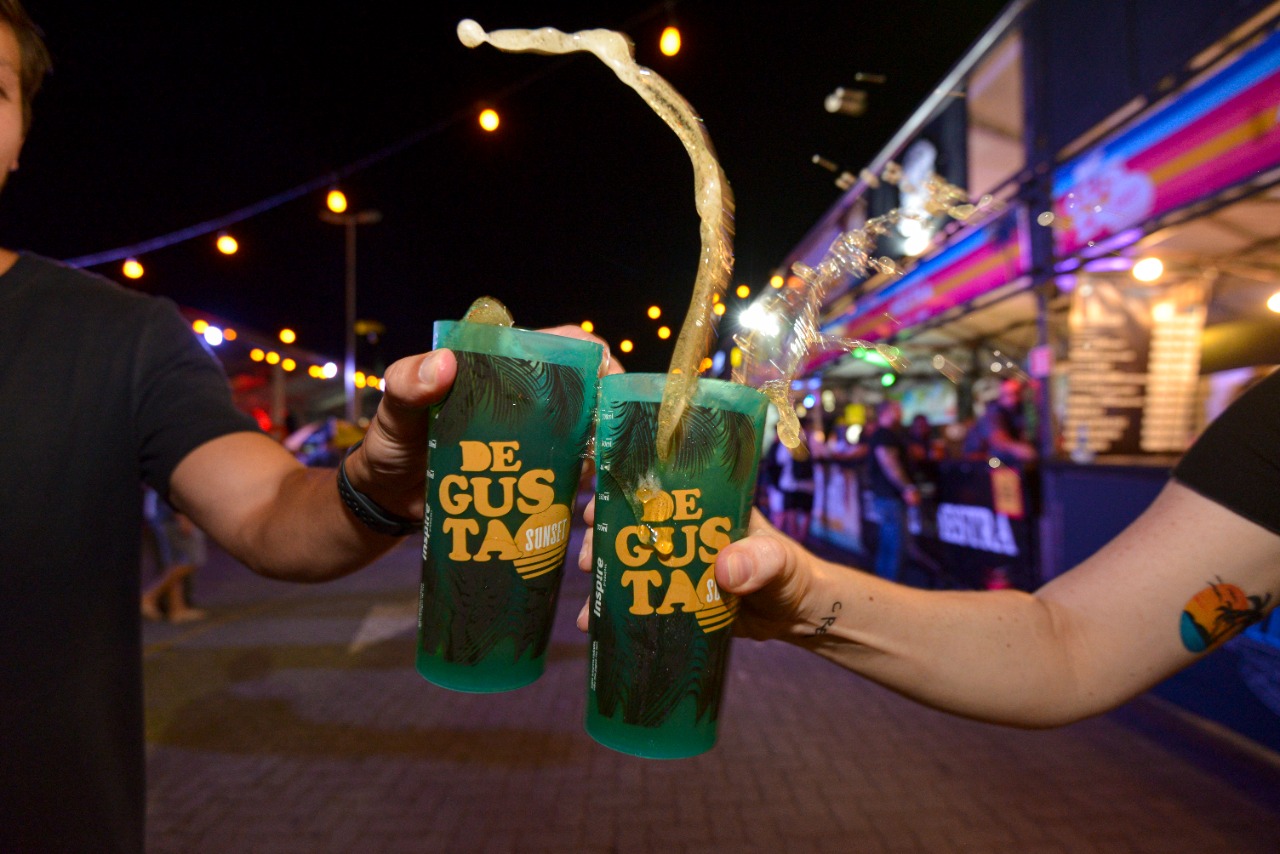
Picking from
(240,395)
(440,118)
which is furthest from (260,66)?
(240,395)

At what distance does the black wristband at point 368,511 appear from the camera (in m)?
1.25

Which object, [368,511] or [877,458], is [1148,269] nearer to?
[877,458]

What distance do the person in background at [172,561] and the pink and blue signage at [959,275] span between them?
5.55 m

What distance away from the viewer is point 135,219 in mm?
7305

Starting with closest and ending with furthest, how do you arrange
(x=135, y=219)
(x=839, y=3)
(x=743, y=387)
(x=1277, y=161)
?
(x=743, y=387) → (x=1277, y=161) → (x=839, y=3) → (x=135, y=219)

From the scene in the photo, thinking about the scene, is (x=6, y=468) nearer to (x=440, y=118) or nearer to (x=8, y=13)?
(x=8, y=13)

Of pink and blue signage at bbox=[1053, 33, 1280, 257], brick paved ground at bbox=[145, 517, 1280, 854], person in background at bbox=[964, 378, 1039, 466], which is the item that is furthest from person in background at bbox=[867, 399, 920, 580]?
brick paved ground at bbox=[145, 517, 1280, 854]

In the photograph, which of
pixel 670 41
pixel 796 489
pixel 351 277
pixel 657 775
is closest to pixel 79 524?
pixel 657 775

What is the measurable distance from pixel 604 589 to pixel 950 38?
7.22 metres

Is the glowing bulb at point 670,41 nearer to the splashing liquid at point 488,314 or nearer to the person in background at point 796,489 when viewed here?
the splashing liquid at point 488,314

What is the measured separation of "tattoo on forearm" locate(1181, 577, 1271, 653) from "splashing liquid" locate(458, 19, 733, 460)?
125 centimetres

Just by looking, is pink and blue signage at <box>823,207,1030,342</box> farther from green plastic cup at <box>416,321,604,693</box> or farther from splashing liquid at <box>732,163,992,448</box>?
green plastic cup at <box>416,321,604,693</box>

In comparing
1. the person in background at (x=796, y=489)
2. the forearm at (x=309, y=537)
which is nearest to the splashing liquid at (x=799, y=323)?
the forearm at (x=309, y=537)

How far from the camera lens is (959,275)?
747 cm
